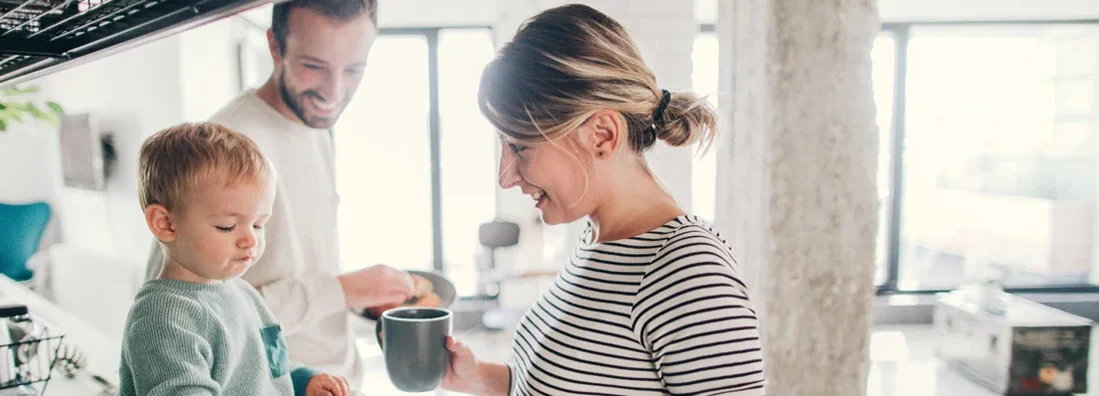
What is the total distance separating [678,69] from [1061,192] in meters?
3.79

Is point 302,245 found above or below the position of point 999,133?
below

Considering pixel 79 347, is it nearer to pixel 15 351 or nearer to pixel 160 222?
pixel 15 351

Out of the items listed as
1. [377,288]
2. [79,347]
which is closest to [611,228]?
[377,288]

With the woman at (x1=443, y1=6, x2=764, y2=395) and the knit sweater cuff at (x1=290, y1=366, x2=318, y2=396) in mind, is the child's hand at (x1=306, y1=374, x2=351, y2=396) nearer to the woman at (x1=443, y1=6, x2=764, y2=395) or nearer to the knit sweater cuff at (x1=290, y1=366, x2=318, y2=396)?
the knit sweater cuff at (x1=290, y1=366, x2=318, y2=396)

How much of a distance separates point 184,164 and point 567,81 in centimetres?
40

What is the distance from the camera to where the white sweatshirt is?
102cm

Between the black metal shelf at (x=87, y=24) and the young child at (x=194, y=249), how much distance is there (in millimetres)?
114

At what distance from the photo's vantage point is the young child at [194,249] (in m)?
0.65

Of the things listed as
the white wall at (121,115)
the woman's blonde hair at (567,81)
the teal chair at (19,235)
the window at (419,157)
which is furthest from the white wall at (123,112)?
the woman's blonde hair at (567,81)

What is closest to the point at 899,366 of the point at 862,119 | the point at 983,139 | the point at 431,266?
the point at 983,139

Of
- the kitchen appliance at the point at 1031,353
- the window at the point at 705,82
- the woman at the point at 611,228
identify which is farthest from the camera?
the window at the point at 705,82

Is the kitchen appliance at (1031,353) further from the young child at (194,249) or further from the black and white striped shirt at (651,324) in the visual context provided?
the young child at (194,249)

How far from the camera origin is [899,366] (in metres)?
3.88

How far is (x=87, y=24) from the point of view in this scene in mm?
615
